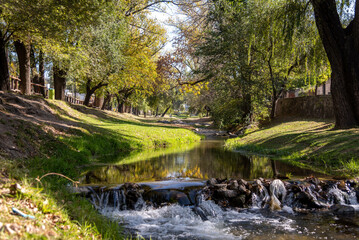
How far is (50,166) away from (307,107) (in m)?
21.9

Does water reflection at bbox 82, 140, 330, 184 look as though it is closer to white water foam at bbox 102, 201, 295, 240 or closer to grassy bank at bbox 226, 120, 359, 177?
grassy bank at bbox 226, 120, 359, 177

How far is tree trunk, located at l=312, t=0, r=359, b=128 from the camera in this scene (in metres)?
11.4

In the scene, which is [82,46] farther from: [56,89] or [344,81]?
[344,81]

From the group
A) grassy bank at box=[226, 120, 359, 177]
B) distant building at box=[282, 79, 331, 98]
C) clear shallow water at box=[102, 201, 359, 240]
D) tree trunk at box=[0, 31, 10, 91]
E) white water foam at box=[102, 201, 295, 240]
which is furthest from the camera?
distant building at box=[282, 79, 331, 98]

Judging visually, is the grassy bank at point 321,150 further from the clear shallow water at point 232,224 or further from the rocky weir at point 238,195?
the clear shallow water at point 232,224

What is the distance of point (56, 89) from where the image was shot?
23.3m

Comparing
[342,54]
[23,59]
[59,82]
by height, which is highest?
[342,54]

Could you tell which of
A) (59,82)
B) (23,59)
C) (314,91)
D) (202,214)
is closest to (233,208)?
(202,214)

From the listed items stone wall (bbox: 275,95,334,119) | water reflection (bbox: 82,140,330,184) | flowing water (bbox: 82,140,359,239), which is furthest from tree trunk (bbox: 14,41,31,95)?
stone wall (bbox: 275,95,334,119)

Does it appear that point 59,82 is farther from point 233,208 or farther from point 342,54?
point 233,208

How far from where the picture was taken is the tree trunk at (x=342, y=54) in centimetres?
1141

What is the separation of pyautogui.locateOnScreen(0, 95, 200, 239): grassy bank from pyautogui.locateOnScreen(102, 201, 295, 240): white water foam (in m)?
0.73

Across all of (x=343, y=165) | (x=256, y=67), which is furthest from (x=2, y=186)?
(x=256, y=67)

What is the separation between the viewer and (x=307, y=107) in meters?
23.4
